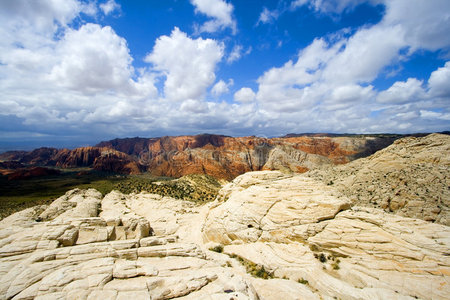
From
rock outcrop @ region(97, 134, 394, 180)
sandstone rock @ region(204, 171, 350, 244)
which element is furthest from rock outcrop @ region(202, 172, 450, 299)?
rock outcrop @ region(97, 134, 394, 180)

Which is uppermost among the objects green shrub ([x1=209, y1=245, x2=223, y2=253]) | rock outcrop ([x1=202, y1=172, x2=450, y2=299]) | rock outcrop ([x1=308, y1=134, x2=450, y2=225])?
rock outcrop ([x1=308, y1=134, x2=450, y2=225])

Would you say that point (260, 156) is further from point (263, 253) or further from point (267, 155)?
point (263, 253)

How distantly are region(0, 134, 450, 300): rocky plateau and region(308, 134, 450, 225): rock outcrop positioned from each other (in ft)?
0.77

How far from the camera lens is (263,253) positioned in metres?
21.2

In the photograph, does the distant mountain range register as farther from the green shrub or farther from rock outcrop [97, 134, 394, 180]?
the green shrub

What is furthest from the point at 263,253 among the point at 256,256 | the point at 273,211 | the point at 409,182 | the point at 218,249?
the point at 409,182

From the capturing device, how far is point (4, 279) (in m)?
13.2

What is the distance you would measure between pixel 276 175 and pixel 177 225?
21128 mm

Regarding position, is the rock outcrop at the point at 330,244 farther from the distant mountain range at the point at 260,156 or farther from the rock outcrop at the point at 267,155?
the rock outcrop at the point at 267,155

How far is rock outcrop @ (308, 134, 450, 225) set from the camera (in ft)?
77.8

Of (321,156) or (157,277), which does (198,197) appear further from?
(321,156)

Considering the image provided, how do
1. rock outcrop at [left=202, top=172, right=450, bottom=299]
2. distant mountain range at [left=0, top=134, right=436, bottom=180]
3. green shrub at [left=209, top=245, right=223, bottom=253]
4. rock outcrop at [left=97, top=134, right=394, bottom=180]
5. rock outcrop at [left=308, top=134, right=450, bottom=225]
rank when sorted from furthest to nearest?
1. distant mountain range at [left=0, top=134, right=436, bottom=180]
2. rock outcrop at [left=97, top=134, right=394, bottom=180]
3. green shrub at [left=209, top=245, right=223, bottom=253]
4. rock outcrop at [left=308, top=134, right=450, bottom=225]
5. rock outcrop at [left=202, top=172, right=450, bottom=299]

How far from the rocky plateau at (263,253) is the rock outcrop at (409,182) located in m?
0.23

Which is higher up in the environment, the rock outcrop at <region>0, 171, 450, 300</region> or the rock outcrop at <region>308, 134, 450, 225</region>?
the rock outcrop at <region>308, 134, 450, 225</region>
